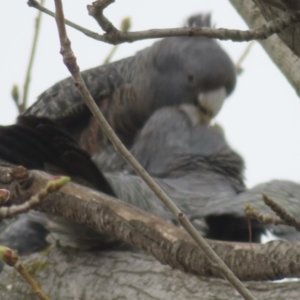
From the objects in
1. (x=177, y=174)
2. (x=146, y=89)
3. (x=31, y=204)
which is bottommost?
(x=177, y=174)

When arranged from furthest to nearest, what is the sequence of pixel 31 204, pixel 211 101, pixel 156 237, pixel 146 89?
1. pixel 146 89
2. pixel 211 101
3. pixel 156 237
4. pixel 31 204

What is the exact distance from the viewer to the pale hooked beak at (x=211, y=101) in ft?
14.7

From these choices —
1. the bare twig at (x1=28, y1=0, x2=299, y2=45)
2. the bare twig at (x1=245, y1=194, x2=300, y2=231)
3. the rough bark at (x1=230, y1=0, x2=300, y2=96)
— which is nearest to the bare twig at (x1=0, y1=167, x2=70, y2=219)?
the bare twig at (x1=28, y1=0, x2=299, y2=45)

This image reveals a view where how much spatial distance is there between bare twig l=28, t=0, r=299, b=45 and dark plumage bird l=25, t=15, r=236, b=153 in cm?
254

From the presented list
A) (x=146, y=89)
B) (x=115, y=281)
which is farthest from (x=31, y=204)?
(x=146, y=89)

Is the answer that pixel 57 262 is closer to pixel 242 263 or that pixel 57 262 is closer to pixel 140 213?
pixel 140 213

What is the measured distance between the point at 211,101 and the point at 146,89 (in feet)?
1.31

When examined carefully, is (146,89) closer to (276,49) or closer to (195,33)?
(276,49)

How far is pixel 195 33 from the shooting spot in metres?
1.85

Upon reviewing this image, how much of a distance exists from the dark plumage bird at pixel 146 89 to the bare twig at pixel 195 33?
2536 millimetres

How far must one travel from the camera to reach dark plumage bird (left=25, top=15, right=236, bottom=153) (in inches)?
182

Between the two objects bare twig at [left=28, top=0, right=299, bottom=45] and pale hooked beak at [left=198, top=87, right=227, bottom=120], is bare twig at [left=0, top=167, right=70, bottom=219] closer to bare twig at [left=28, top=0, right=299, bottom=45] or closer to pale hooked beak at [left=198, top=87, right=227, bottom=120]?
bare twig at [left=28, top=0, right=299, bottom=45]

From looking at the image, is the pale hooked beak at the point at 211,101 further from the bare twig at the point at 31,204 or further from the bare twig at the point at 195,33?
the bare twig at the point at 31,204

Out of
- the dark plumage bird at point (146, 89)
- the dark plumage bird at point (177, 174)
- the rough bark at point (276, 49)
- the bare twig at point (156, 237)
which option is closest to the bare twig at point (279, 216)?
the bare twig at point (156, 237)
